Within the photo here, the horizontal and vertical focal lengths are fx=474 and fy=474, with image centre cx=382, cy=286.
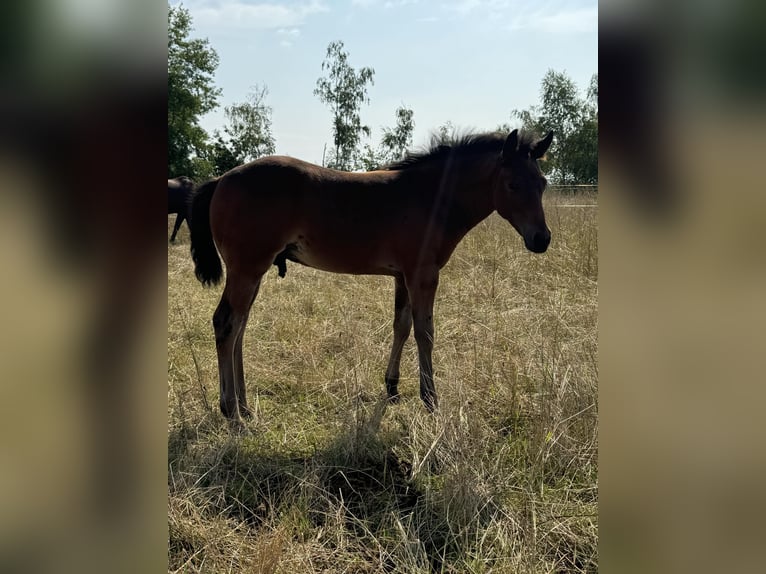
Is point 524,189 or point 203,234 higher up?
point 524,189

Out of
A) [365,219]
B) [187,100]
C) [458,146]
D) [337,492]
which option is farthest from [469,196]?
[187,100]

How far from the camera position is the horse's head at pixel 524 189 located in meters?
3.58

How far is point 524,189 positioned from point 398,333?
1.63m
